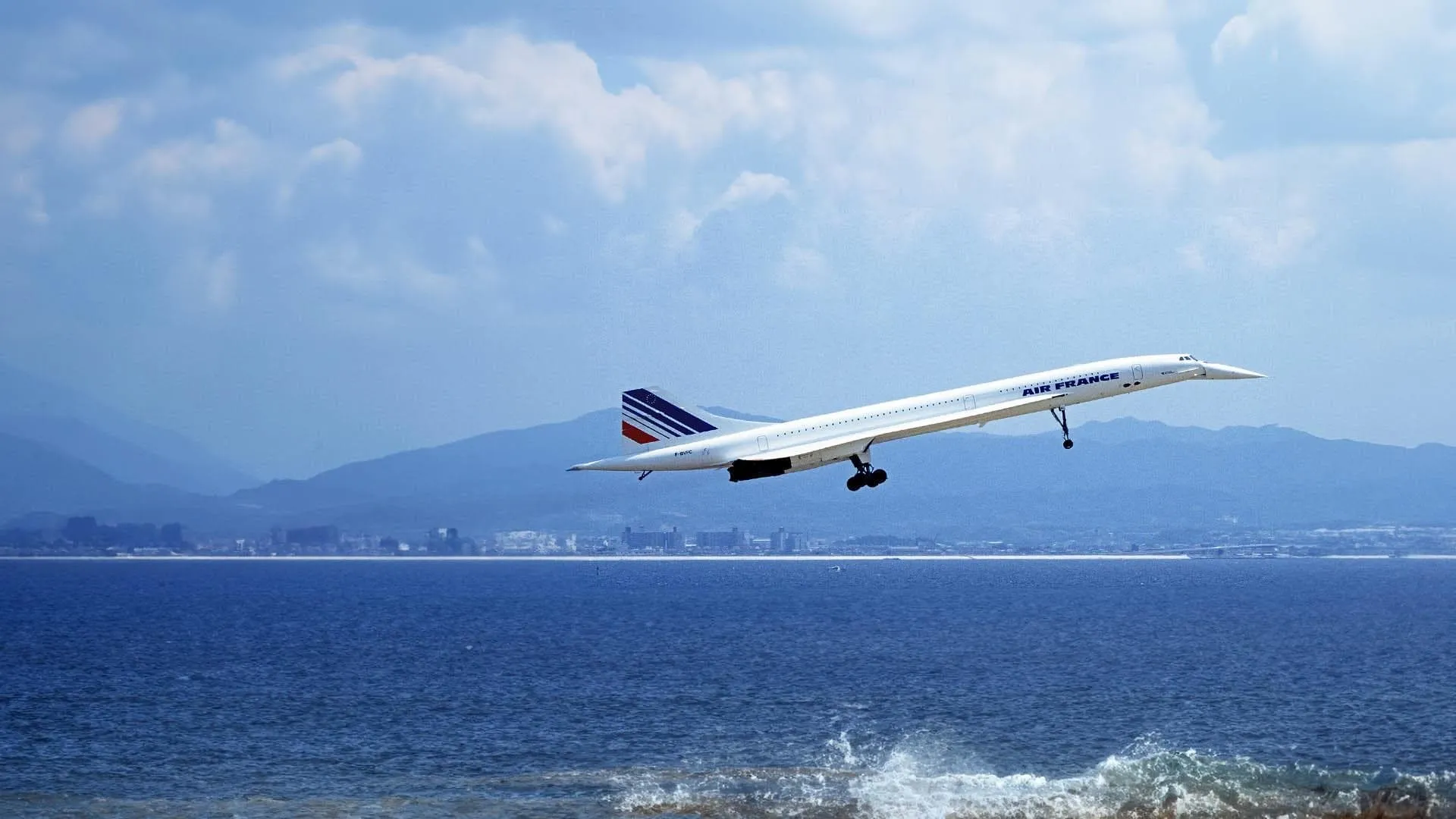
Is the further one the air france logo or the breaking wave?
the breaking wave

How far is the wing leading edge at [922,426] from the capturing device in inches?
1748

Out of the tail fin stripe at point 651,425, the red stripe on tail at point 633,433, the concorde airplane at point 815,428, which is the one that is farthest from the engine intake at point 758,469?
the red stripe on tail at point 633,433

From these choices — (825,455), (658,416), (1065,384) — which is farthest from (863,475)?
(1065,384)

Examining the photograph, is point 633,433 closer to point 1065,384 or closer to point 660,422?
point 660,422

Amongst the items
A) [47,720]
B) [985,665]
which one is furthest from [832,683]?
[47,720]

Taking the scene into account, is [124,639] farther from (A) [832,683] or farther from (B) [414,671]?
(A) [832,683]

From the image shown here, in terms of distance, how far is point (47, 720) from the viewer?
95688 mm

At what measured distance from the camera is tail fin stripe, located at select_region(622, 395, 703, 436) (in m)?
46.4

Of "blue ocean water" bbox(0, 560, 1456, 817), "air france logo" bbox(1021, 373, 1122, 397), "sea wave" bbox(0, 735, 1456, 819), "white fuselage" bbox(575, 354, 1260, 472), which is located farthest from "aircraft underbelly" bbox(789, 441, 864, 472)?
"blue ocean water" bbox(0, 560, 1456, 817)

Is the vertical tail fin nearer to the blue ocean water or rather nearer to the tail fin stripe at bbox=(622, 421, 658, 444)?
the tail fin stripe at bbox=(622, 421, 658, 444)

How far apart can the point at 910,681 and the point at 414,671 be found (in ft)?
130

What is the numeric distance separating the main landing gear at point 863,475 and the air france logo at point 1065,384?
6.19 m

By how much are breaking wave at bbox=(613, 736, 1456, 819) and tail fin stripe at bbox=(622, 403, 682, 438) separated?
22951 millimetres

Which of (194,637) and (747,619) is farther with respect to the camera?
(747,619)
